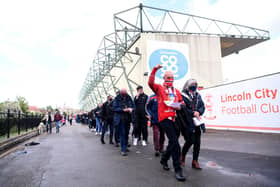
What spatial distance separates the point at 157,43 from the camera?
1703cm

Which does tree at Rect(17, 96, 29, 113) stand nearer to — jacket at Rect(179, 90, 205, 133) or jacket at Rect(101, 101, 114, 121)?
jacket at Rect(101, 101, 114, 121)

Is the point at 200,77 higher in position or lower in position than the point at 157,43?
lower

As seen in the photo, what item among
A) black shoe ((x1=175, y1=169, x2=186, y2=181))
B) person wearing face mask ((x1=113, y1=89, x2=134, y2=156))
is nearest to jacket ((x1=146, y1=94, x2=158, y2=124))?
black shoe ((x1=175, y1=169, x2=186, y2=181))

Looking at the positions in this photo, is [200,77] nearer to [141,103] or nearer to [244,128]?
[244,128]

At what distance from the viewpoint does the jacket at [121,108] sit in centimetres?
528

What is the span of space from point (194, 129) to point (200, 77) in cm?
1564

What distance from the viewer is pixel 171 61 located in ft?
55.1

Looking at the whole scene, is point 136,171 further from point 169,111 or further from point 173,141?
→ point 169,111

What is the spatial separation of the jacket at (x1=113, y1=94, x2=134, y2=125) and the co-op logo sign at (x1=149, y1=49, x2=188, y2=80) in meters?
10.7

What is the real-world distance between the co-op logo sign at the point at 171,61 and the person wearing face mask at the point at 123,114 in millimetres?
10738

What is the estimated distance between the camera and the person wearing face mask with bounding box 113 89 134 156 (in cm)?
516

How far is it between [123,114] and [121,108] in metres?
0.18

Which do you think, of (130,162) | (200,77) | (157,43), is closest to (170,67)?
(157,43)

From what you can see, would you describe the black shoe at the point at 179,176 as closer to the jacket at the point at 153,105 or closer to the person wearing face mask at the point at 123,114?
the jacket at the point at 153,105
